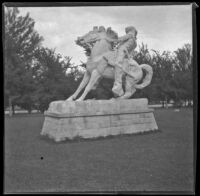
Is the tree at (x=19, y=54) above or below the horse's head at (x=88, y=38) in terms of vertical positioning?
below

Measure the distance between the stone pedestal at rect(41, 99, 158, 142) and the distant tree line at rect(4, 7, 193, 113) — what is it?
394mm

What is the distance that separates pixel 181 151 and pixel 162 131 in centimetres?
199

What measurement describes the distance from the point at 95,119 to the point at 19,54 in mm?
2241

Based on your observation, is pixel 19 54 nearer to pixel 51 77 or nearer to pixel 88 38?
pixel 51 77

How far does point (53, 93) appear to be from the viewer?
6383mm

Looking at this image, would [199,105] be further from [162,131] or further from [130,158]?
[162,131]

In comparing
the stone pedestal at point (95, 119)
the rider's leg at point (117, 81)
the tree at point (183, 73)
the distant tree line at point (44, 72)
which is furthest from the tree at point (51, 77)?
the tree at point (183, 73)

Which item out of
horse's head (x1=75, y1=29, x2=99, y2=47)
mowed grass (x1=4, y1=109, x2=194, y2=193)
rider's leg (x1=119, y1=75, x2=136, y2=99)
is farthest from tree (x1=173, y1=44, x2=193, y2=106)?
horse's head (x1=75, y1=29, x2=99, y2=47)

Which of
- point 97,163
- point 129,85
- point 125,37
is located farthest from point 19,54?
point 129,85

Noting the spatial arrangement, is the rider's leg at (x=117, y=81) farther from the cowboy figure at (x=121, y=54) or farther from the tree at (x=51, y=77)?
the tree at (x=51, y=77)

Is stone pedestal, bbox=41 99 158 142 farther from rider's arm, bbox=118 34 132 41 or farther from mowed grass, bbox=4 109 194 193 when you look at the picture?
rider's arm, bbox=118 34 132 41

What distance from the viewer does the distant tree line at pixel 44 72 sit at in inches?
173

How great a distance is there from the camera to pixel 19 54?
458 centimetres

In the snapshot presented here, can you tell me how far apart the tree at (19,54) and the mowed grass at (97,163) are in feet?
1.38
